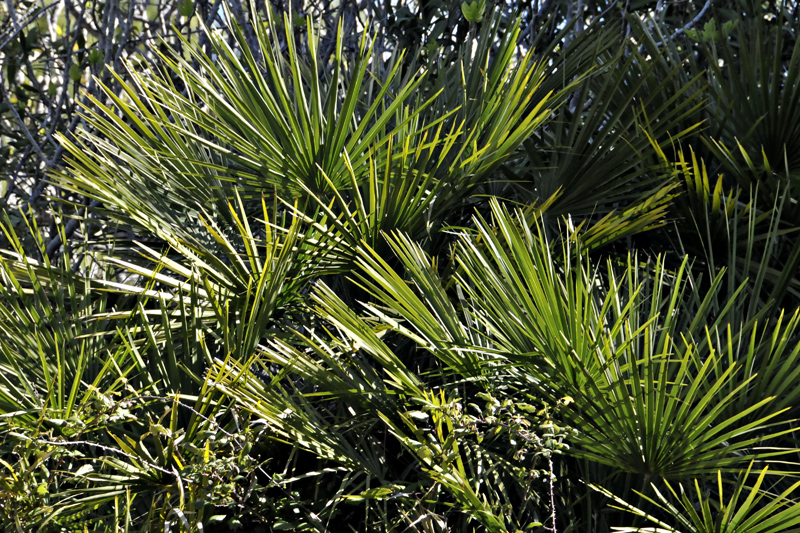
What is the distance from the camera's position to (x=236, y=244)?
1.68m

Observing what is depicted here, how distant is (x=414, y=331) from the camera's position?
5.23 feet

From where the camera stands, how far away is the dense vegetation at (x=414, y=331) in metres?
1.10

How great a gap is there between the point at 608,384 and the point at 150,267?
1.37 meters

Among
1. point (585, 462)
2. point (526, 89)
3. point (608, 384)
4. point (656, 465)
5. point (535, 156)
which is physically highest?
point (526, 89)

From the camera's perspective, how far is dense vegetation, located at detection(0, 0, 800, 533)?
1.10 metres

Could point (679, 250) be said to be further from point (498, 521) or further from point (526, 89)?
point (498, 521)

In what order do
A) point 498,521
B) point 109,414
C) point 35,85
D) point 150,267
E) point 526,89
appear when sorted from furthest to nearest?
point 35,85
point 150,267
point 526,89
point 109,414
point 498,521

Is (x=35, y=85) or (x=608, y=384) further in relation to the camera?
(x=35, y=85)

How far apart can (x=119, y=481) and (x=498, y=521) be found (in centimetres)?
64

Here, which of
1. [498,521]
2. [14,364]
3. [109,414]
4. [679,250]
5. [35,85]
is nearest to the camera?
[498,521]

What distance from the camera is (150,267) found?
6.44ft

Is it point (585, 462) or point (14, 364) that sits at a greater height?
point (14, 364)

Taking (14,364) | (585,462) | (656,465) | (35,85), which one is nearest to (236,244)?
(14,364)

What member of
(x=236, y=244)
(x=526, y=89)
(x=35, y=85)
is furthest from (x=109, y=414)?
(x=35, y=85)
